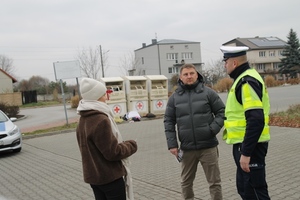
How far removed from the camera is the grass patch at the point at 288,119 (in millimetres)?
10562

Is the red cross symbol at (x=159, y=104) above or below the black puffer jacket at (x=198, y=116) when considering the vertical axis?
below

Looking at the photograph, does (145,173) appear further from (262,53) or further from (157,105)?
(262,53)

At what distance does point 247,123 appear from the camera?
8.80 ft

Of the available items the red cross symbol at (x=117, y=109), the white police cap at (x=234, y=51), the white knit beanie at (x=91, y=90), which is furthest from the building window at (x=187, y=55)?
the white knit beanie at (x=91, y=90)

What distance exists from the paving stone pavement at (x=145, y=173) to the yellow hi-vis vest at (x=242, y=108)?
1.84m

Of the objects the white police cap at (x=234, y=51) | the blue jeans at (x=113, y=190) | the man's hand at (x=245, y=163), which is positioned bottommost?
the blue jeans at (x=113, y=190)

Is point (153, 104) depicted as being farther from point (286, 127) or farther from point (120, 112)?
point (286, 127)

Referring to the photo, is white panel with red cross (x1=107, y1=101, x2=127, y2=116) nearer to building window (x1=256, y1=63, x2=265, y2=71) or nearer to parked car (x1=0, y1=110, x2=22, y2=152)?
parked car (x1=0, y1=110, x2=22, y2=152)

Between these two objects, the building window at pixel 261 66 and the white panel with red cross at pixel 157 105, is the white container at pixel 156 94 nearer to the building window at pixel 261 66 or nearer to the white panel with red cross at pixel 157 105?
the white panel with red cross at pixel 157 105

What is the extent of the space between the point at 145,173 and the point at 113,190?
3.50 meters

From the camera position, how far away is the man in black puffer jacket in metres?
3.71

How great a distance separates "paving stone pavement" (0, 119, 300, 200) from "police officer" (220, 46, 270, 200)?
1647 mm

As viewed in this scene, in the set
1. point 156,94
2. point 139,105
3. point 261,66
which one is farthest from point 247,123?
point 261,66

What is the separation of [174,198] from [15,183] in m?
3.54
